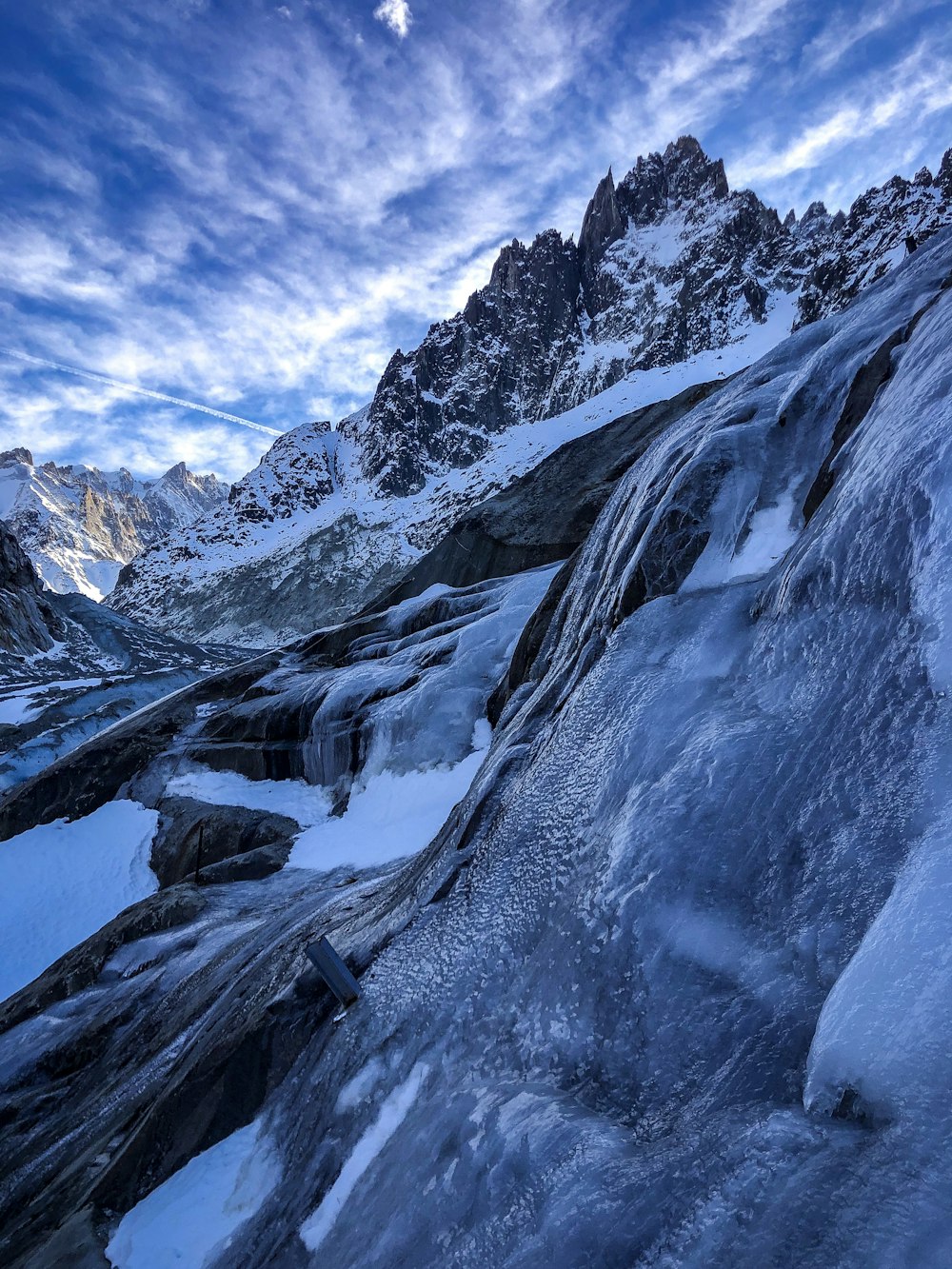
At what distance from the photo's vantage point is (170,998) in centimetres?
612

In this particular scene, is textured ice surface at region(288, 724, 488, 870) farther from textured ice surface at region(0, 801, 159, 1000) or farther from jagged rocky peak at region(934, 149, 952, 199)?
jagged rocky peak at region(934, 149, 952, 199)

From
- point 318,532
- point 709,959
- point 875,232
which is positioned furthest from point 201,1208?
point 318,532

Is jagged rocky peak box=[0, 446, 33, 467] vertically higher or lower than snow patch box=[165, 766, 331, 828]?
higher

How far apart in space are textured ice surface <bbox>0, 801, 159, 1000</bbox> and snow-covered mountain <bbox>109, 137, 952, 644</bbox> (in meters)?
62.6

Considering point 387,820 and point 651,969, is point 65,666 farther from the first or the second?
point 651,969

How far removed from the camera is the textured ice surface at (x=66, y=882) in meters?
10.9

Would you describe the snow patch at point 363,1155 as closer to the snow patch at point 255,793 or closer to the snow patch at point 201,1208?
the snow patch at point 201,1208

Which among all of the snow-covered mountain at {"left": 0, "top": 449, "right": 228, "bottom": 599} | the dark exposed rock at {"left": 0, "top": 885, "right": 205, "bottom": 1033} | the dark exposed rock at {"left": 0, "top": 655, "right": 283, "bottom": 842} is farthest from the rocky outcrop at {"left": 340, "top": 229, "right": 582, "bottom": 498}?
the dark exposed rock at {"left": 0, "top": 885, "right": 205, "bottom": 1033}

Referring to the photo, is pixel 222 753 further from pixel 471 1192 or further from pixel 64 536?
pixel 64 536

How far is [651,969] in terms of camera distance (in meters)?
2.56

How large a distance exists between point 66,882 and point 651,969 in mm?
13241

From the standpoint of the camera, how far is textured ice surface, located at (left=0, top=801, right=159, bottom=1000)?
10.9m

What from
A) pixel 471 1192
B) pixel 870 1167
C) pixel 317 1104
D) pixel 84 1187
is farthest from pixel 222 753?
pixel 870 1167

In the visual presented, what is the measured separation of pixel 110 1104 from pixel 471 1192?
160 inches
